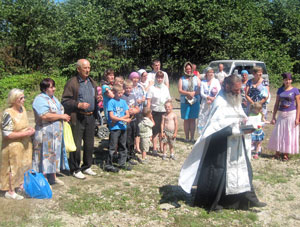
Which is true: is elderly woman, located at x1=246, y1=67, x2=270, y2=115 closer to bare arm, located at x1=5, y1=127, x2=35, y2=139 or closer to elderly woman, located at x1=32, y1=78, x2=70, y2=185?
elderly woman, located at x1=32, y1=78, x2=70, y2=185

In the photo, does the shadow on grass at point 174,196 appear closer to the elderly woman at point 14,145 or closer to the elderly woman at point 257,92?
the elderly woman at point 14,145

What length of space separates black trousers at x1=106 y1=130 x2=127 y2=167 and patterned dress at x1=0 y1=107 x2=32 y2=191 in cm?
161

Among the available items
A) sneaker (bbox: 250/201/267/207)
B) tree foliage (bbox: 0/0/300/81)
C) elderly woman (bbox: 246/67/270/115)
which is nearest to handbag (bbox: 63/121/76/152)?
sneaker (bbox: 250/201/267/207)

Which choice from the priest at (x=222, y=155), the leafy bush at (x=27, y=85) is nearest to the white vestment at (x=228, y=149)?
the priest at (x=222, y=155)

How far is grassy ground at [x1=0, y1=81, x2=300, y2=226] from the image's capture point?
4035 millimetres

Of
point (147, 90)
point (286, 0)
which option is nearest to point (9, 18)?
point (147, 90)

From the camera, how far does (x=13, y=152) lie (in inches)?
169

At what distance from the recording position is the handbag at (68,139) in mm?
4863

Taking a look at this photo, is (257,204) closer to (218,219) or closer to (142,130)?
(218,219)

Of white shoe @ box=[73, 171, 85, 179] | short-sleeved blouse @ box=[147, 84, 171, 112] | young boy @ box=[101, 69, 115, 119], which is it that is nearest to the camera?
white shoe @ box=[73, 171, 85, 179]

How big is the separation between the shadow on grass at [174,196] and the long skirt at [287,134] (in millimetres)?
2855

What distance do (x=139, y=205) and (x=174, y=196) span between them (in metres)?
0.61

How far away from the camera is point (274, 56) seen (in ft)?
80.1

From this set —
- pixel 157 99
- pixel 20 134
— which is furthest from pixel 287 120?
pixel 20 134
